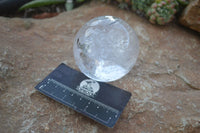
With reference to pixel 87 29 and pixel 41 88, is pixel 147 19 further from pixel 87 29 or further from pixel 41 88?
pixel 41 88

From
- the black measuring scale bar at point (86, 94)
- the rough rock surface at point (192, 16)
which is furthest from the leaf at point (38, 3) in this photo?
the rough rock surface at point (192, 16)

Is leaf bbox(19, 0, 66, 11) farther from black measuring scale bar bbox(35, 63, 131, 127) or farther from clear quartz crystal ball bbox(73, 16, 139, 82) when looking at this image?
clear quartz crystal ball bbox(73, 16, 139, 82)

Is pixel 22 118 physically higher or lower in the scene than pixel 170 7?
lower

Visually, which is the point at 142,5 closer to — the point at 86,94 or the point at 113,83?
the point at 113,83

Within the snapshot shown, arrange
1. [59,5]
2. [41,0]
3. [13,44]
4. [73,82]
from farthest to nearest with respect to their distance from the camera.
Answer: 1. [59,5]
2. [41,0]
3. [13,44]
4. [73,82]

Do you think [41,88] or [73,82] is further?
[73,82]

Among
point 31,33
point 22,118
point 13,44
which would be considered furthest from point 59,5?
point 22,118

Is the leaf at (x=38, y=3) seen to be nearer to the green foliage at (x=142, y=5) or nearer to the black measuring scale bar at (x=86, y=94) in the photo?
the green foliage at (x=142, y=5)
